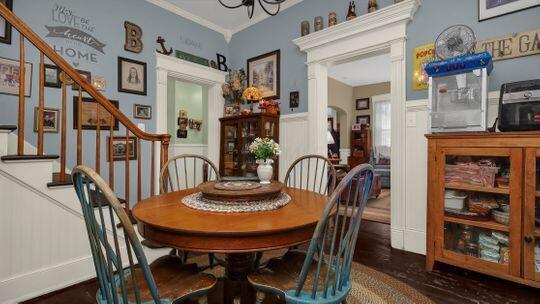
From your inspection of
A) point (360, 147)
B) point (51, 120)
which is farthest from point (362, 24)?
point (360, 147)

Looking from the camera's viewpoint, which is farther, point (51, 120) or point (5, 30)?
point (51, 120)

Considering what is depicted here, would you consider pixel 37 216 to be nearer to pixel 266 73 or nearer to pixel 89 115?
pixel 89 115

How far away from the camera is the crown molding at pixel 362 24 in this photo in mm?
2600

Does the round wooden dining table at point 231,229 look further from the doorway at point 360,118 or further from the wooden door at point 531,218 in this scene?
the doorway at point 360,118

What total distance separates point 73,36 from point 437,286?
4072mm

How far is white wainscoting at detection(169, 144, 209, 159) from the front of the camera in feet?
16.2

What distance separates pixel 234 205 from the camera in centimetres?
127

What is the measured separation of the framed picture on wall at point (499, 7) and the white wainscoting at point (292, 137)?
1926 millimetres

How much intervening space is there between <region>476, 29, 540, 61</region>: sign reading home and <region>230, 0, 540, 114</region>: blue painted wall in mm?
40

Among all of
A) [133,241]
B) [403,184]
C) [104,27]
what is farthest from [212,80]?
[133,241]

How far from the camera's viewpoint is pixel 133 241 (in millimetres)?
814

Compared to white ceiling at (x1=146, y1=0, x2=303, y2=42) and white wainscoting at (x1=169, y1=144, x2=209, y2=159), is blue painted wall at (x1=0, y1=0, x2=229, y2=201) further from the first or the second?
white wainscoting at (x1=169, y1=144, x2=209, y2=159)

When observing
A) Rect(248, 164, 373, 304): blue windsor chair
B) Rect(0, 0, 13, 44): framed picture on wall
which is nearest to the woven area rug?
Rect(248, 164, 373, 304): blue windsor chair

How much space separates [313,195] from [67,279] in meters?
1.90
